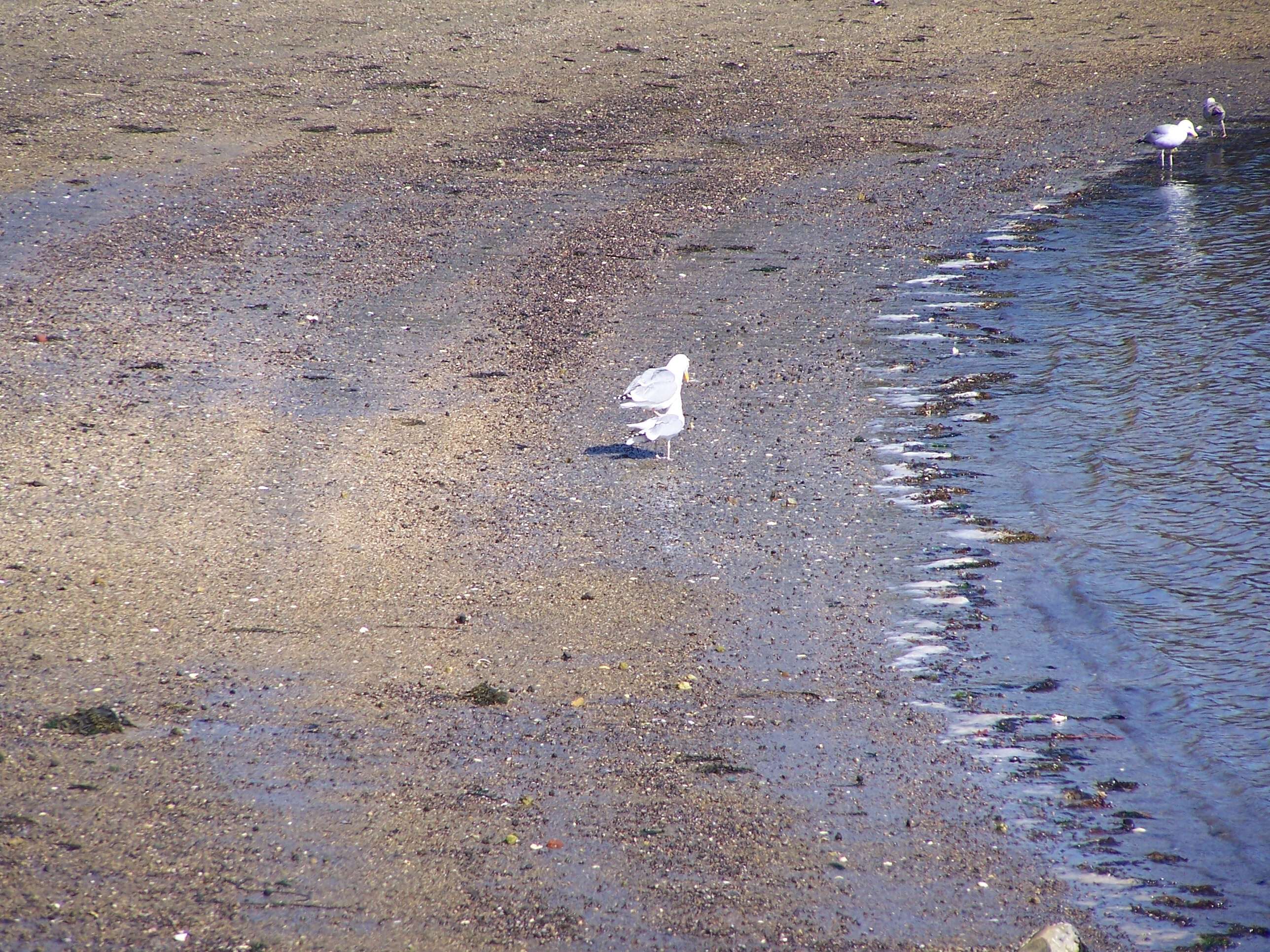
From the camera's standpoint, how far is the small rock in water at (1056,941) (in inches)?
165

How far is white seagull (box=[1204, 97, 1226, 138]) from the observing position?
627 inches

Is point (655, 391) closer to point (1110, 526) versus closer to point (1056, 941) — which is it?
point (1110, 526)

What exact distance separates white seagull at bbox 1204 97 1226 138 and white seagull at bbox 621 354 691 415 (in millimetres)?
11008

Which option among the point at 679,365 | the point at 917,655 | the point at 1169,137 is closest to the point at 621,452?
the point at 679,365

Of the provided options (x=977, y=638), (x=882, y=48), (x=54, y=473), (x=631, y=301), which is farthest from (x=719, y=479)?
(x=882, y=48)

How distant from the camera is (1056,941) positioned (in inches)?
165

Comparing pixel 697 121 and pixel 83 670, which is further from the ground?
pixel 697 121

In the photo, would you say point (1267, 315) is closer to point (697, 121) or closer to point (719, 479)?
point (719, 479)

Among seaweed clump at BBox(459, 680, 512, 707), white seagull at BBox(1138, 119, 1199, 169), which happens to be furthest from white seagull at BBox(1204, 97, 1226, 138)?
seaweed clump at BBox(459, 680, 512, 707)

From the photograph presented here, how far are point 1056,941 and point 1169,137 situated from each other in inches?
497

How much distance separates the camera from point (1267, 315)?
10.8m

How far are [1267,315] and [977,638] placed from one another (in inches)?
239

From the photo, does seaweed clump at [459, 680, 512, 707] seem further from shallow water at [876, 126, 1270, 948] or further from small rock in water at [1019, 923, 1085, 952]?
small rock in water at [1019, 923, 1085, 952]

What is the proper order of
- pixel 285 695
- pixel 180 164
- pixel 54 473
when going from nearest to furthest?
pixel 285 695
pixel 54 473
pixel 180 164
